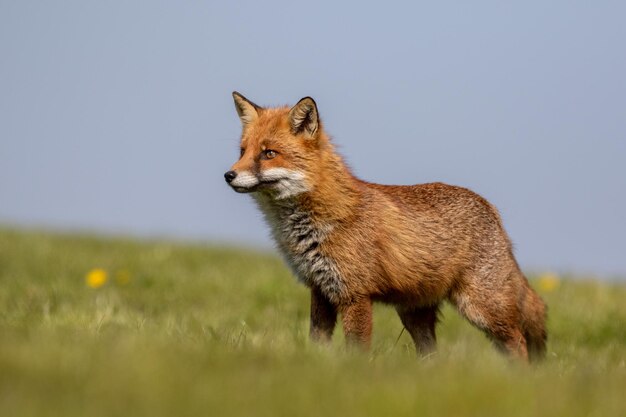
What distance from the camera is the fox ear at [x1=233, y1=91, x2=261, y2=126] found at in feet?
22.1

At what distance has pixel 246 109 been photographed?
267 inches

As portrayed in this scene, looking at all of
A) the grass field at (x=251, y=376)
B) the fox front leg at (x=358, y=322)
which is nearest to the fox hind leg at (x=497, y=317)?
the grass field at (x=251, y=376)

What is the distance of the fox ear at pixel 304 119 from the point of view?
6.38m

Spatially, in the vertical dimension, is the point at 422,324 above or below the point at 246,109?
below

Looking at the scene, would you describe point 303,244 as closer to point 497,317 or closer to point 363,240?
point 363,240

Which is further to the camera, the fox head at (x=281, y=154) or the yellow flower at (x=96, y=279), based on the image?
the yellow flower at (x=96, y=279)

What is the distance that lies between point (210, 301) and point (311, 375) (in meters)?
6.01

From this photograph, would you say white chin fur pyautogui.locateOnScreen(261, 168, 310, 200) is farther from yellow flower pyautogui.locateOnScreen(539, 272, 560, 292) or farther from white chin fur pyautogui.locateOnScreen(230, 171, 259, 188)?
yellow flower pyautogui.locateOnScreen(539, 272, 560, 292)

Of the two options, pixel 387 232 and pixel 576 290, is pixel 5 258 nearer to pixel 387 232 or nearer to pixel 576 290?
pixel 387 232

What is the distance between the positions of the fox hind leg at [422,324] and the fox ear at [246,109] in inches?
79.6

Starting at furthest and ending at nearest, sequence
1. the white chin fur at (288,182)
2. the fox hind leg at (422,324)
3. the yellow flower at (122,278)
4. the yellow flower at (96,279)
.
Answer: the yellow flower at (122,278) < the yellow flower at (96,279) < the fox hind leg at (422,324) < the white chin fur at (288,182)

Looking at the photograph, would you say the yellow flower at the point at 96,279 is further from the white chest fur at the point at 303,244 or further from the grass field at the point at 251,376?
the white chest fur at the point at 303,244

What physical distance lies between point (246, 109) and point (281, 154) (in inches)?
27.6

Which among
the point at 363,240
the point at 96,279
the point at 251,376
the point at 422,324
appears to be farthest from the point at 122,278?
the point at 251,376
